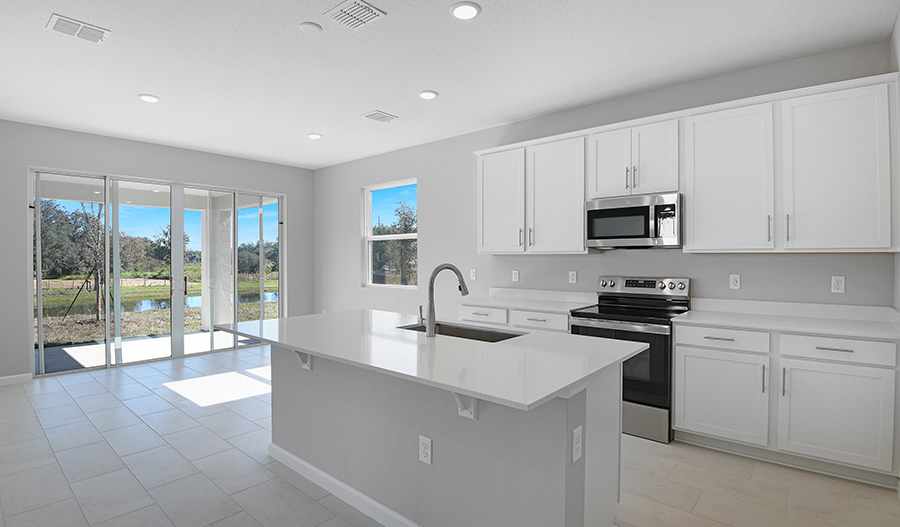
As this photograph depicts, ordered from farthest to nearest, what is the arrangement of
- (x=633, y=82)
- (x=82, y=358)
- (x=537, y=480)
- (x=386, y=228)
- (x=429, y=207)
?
(x=386, y=228), (x=429, y=207), (x=82, y=358), (x=633, y=82), (x=537, y=480)

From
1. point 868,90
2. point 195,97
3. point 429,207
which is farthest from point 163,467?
point 868,90

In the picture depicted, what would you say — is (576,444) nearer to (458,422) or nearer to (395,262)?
(458,422)

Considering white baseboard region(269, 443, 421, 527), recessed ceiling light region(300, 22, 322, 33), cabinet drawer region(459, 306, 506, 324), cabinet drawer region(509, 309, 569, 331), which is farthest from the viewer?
cabinet drawer region(459, 306, 506, 324)

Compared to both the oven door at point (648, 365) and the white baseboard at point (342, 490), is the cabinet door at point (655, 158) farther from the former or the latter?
the white baseboard at point (342, 490)

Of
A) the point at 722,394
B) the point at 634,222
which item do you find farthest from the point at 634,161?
the point at 722,394

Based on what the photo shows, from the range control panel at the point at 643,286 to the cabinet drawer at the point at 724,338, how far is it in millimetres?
541

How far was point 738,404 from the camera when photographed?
2.79 m

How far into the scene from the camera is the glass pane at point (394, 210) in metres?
5.68

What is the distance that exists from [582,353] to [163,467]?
260 cm

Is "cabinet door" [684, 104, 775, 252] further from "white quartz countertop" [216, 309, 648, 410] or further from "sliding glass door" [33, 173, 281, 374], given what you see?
"sliding glass door" [33, 173, 281, 374]

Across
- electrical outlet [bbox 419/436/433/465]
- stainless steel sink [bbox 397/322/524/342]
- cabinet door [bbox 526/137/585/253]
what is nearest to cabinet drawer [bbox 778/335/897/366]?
cabinet door [bbox 526/137/585/253]

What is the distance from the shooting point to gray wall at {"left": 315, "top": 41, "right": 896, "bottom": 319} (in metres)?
2.91

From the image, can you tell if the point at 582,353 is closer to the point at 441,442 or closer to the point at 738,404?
the point at 441,442

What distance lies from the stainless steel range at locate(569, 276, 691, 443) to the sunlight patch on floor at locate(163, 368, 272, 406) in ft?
9.84
